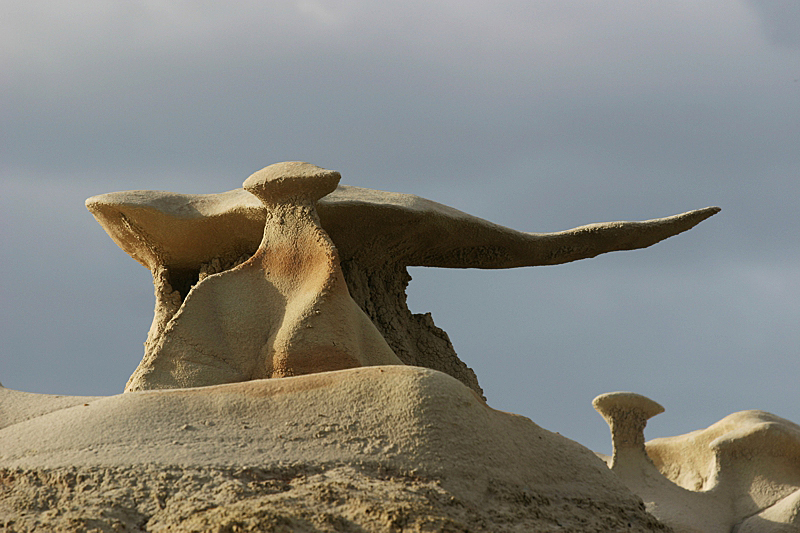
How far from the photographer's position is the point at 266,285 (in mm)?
6633

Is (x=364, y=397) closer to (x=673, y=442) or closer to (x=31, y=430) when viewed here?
(x=31, y=430)

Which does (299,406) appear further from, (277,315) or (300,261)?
(300,261)

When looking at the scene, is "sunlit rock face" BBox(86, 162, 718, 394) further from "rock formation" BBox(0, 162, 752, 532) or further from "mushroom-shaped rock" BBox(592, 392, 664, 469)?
"mushroom-shaped rock" BBox(592, 392, 664, 469)

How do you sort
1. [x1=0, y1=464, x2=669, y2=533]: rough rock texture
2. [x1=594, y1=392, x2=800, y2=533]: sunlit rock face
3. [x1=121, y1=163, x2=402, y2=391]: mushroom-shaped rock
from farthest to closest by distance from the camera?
[x1=594, y1=392, x2=800, y2=533]: sunlit rock face, [x1=121, y1=163, x2=402, y2=391]: mushroom-shaped rock, [x1=0, y1=464, x2=669, y2=533]: rough rock texture

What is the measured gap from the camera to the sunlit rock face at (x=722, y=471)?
10141 mm

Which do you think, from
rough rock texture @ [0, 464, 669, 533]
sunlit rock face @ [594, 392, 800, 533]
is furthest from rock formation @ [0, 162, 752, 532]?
sunlit rock face @ [594, 392, 800, 533]

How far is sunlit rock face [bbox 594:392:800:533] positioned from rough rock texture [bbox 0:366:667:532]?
195 inches

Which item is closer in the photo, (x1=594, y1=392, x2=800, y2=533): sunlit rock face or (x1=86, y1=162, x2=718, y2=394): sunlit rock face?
(x1=86, y1=162, x2=718, y2=394): sunlit rock face

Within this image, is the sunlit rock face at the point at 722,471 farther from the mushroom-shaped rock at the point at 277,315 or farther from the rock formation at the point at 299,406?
the mushroom-shaped rock at the point at 277,315

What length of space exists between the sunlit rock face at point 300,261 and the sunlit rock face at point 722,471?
111 inches

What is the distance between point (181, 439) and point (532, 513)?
5.48 ft

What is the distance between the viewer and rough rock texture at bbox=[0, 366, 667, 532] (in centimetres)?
454

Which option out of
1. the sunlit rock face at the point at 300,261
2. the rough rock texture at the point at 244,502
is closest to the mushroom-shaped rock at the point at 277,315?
the sunlit rock face at the point at 300,261

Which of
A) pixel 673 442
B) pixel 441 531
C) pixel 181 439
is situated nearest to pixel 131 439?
pixel 181 439
